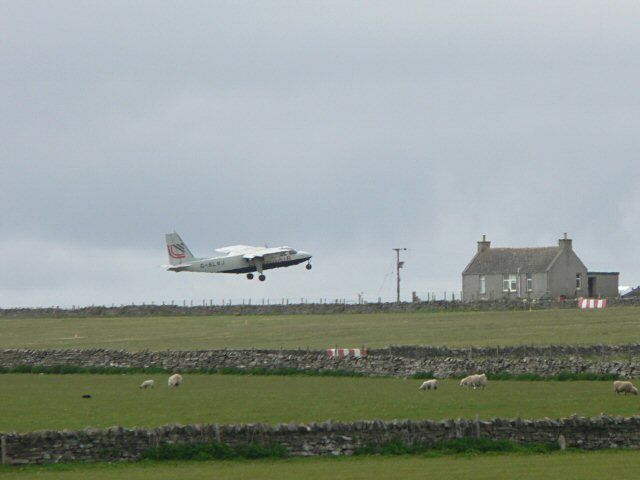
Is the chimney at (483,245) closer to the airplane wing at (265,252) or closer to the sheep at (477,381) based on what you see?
the airplane wing at (265,252)

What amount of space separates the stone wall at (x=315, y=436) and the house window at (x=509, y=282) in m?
101

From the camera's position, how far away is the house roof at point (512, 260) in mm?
131750

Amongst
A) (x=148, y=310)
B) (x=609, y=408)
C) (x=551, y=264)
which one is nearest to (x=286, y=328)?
(x=148, y=310)

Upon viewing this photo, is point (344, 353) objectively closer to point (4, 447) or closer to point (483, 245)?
point (4, 447)

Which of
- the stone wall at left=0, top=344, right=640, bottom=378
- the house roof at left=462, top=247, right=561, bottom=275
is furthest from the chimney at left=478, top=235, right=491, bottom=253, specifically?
the stone wall at left=0, top=344, right=640, bottom=378

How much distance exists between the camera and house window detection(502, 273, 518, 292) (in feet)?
434

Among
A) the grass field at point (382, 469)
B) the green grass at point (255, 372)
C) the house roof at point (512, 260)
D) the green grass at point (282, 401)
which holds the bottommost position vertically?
the grass field at point (382, 469)

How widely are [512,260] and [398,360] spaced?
80.4 m

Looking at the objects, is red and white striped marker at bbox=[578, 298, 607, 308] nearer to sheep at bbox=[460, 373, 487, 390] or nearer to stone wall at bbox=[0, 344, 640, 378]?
stone wall at bbox=[0, 344, 640, 378]

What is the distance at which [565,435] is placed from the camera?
31406 mm

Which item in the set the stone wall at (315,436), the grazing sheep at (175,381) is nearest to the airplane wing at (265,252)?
the grazing sheep at (175,381)

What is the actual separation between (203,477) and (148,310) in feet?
314

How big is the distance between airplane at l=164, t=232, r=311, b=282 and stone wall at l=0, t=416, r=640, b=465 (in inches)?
4228

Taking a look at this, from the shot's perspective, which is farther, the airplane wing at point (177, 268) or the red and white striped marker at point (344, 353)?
the airplane wing at point (177, 268)
